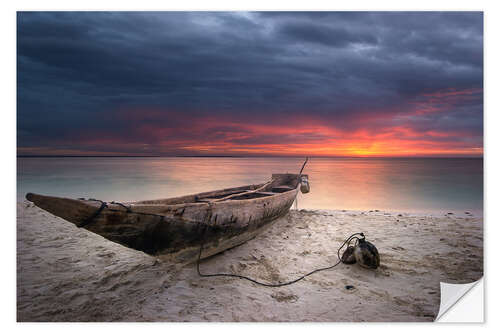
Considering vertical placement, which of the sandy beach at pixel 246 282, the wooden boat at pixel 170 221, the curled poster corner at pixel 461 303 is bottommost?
the curled poster corner at pixel 461 303

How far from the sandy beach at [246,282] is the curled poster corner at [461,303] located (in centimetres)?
8

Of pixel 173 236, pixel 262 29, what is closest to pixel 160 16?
pixel 262 29

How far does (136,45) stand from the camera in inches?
138

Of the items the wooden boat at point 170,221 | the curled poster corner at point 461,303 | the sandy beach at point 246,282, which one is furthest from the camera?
the curled poster corner at point 461,303

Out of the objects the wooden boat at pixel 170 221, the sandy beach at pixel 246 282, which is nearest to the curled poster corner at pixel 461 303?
the sandy beach at pixel 246 282

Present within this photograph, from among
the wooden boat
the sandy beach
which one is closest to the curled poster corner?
the sandy beach

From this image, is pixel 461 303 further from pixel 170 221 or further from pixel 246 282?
pixel 170 221

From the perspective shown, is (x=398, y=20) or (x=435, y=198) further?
(x=435, y=198)

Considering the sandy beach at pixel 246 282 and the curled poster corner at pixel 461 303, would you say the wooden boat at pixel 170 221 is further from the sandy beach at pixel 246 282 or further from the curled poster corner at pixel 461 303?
the curled poster corner at pixel 461 303

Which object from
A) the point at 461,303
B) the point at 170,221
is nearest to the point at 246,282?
the point at 170,221

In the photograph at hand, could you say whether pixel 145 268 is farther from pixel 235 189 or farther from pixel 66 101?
pixel 66 101

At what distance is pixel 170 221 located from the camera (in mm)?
2242

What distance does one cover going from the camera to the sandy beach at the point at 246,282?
7.05 feet
